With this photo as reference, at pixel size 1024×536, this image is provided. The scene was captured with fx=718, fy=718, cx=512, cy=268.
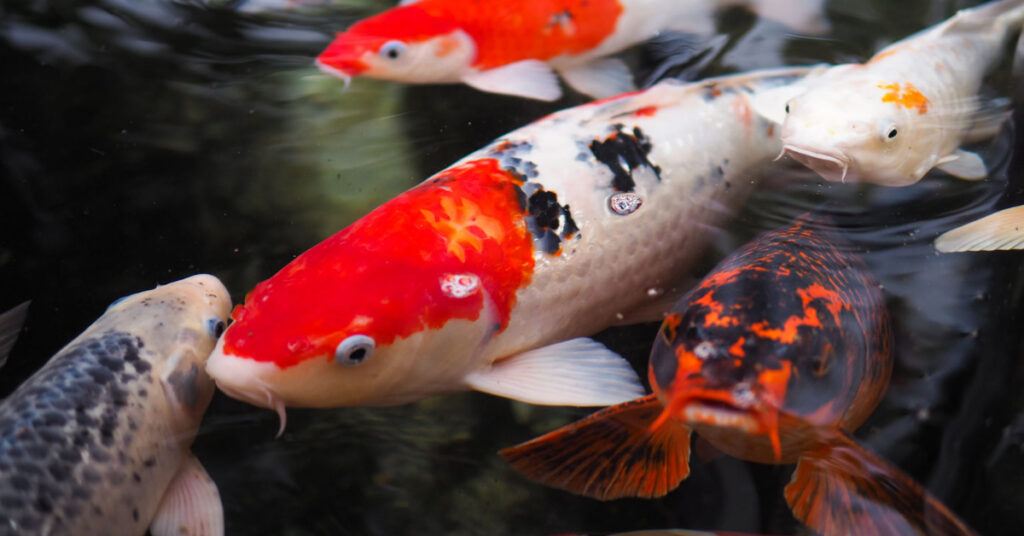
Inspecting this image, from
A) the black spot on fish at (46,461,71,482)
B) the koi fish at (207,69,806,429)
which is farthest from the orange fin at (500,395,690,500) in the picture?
the black spot on fish at (46,461,71,482)

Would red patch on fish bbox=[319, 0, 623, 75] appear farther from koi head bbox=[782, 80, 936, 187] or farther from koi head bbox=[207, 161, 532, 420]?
koi head bbox=[207, 161, 532, 420]

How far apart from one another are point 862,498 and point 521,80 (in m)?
1.85

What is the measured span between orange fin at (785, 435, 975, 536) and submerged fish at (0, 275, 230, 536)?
1.39 metres

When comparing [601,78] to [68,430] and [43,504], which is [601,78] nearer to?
[68,430]

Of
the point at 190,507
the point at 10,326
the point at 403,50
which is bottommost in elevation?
the point at 190,507

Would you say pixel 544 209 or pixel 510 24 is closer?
pixel 544 209

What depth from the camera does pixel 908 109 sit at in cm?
215

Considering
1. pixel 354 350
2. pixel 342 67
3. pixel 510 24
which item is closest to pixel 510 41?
pixel 510 24

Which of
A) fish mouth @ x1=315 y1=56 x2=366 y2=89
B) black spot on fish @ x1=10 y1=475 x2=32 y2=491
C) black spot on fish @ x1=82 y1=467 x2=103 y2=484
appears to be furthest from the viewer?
fish mouth @ x1=315 y1=56 x2=366 y2=89

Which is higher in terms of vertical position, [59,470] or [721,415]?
[721,415]

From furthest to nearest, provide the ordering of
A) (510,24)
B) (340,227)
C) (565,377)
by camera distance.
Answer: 1. (510,24)
2. (340,227)
3. (565,377)

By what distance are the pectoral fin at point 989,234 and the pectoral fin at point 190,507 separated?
6.68 ft

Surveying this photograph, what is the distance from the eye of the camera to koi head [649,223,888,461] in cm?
135

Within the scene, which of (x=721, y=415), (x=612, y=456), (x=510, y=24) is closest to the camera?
(x=721, y=415)
